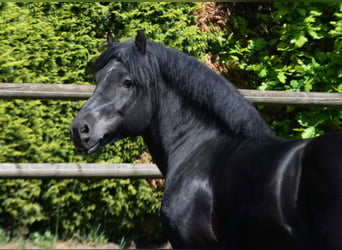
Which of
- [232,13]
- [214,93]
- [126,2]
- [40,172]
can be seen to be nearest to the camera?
[214,93]

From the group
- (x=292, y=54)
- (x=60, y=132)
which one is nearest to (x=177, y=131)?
(x=60, y=132)

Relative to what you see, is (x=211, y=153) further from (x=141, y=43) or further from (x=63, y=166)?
(x=63, y=166)

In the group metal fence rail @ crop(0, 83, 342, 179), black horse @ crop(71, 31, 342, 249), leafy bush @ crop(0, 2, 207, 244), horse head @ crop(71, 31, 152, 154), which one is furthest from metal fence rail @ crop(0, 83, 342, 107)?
horse head @ crop(71, 31, 152, 154)

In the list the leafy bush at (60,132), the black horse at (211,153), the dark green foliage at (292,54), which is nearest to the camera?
the black horse at (211,153)

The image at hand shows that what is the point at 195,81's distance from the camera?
11.5 ft

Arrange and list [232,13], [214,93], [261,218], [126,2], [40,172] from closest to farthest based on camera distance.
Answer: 1. [261,218]
2. [214,93]
3. [40,172]
4. [126,2]
5. [232,13]

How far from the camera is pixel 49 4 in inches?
228

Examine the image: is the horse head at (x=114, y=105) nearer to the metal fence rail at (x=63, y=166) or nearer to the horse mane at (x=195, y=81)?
the horse mane at (x=195, y=81)

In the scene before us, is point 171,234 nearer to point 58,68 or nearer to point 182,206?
point 182,206

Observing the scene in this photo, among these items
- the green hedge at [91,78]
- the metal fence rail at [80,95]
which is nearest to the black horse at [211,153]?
the metal fence rail at [80,95]

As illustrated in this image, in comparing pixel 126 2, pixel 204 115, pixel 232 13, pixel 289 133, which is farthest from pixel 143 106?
pixel 232 13

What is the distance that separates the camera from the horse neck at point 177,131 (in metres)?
3.54

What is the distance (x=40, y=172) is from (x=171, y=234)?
1934 mm

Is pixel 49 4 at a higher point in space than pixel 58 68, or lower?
higher
